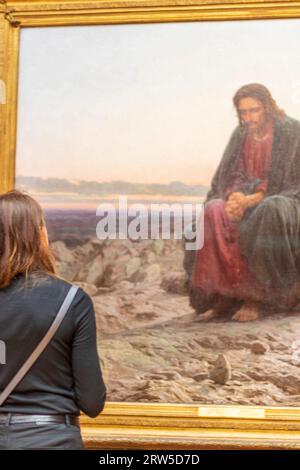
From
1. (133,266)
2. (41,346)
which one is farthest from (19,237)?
(133,266)

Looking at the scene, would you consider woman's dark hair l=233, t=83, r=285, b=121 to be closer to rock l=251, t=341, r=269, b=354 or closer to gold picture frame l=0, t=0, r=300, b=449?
gold picture frame l=0, t=0, r=300, b=449

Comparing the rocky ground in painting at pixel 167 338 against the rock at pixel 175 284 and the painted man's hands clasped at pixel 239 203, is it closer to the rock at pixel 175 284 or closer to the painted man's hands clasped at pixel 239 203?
the rock at pixel 175 284

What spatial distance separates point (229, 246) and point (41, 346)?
303cm

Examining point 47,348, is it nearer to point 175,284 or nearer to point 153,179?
point 175,284

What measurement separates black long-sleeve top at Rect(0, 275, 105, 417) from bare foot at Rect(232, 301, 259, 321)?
2.81 meters

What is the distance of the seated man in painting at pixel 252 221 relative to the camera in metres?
5.36

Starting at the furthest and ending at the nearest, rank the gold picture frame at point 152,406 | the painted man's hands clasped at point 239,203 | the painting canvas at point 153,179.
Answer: the painted man's hands clasped at point 239,203 < the painting canvas at point 153,179 < the gold picture frame at point 152,406

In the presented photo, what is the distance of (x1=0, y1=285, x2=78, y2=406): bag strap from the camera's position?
261 centimetres

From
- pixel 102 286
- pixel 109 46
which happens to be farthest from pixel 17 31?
pixel 102 286

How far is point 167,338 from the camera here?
5410mm

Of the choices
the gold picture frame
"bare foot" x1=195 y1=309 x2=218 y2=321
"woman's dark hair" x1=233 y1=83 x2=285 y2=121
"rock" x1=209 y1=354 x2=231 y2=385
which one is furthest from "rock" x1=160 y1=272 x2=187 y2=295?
"woman's dark hair" x1=233 y1=83 x2=285 y2=121

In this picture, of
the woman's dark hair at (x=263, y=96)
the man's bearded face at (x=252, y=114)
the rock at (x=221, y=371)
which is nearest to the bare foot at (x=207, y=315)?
the rock at (x=221, y=371)

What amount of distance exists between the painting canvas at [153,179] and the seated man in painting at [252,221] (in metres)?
0.02

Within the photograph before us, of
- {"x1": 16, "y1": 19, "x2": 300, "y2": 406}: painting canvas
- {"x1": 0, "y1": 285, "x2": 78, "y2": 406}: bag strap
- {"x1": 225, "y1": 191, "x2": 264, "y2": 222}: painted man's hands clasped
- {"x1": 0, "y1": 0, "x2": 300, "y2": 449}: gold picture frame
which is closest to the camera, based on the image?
{"x1": 0, "y1": 285, "x2": 78, "y2": 406}: bag strap
